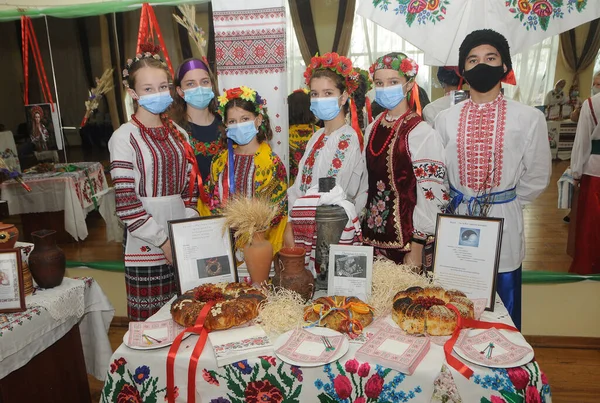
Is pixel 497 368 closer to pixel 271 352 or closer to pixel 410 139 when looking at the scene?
pixel 271 352

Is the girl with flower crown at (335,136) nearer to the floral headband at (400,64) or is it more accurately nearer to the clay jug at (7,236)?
the floral headband at (400,64)

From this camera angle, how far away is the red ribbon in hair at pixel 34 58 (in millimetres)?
3855

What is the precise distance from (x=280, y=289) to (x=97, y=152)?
10.1 ft

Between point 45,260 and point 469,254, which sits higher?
point 469,254

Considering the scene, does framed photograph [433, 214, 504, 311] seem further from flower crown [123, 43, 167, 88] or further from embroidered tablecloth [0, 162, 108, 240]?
embroidered tablecloth [0, 162, 108, 240]

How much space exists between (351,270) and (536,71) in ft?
8.87

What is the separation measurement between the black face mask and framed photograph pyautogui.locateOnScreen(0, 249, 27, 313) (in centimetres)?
207

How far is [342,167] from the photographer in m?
2.18

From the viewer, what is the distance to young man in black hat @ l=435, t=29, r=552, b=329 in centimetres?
202

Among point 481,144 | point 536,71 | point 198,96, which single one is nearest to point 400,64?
point 481,144

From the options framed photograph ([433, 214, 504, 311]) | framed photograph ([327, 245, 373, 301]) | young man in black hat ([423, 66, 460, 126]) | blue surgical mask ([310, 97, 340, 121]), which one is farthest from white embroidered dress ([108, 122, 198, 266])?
young man in black hat ([423, 66, 460, 126])

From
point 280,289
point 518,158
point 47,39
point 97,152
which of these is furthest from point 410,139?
point 47,39

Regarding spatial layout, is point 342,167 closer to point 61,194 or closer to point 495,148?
point 495,148

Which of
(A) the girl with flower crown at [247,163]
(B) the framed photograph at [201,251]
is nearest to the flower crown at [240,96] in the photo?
(A) the girl with flower crown at [247,163]
